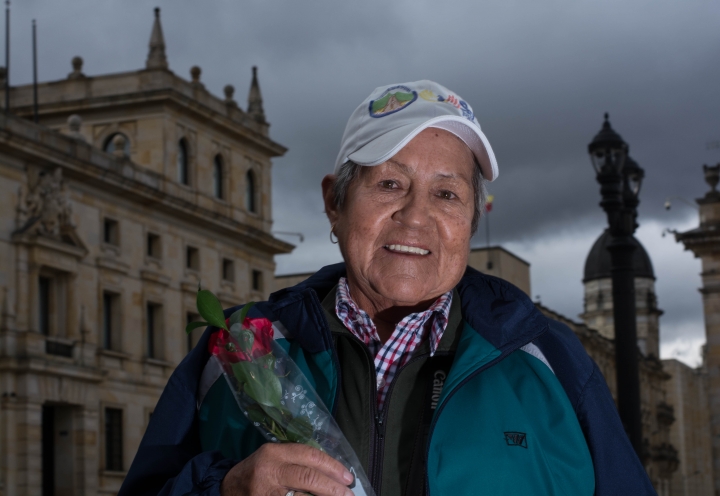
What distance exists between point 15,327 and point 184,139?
11.0 meters

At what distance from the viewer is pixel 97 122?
3888cm

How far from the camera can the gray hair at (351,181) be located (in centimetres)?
295

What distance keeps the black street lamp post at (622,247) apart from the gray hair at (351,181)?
7.89m

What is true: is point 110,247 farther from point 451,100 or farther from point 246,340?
point 246,340

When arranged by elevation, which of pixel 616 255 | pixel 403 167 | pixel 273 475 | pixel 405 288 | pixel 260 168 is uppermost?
pixel 260 168

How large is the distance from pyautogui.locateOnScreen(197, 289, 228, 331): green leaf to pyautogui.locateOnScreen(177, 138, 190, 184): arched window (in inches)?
1432

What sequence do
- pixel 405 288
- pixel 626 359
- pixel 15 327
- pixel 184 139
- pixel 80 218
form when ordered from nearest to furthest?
pixel 405 288 → pixel 626 359 → pixel 15 327 → pixel 80 218 → pixel 184 139

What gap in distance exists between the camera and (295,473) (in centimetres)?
225

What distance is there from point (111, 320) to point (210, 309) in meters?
32.2

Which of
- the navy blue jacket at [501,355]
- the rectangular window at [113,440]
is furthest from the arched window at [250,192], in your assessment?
the navy blue jacket at [501,355]

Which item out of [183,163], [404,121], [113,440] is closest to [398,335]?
[404,121]

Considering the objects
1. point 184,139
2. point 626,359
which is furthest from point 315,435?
point 184,139

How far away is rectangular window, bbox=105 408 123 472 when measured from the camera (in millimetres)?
32750

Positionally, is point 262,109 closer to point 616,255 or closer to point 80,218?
point 80,218
